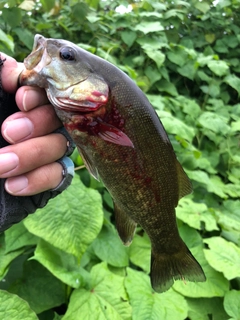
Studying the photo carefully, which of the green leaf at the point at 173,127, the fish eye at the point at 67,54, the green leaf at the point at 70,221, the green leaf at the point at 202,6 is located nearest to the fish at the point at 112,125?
the fish eye at the point at 67,54

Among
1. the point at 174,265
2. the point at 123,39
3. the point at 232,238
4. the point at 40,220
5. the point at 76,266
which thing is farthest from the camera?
the point at 123,39

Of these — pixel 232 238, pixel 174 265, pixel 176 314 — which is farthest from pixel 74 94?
pixel 232 238

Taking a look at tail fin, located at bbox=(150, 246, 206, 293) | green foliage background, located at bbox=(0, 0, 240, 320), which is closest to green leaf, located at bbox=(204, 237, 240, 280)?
green foliage background, located at bbox=(0, 0, 240, 320)

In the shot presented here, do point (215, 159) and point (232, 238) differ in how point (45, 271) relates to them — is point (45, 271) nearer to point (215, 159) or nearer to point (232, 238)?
point (232, 238)

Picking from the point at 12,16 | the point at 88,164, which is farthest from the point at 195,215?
the point at 12,16

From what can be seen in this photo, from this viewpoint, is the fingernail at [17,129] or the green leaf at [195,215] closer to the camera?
the fingernail at [17,129]

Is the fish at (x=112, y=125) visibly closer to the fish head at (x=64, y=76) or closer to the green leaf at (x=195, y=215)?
the fish head at (x=64, y=76)
